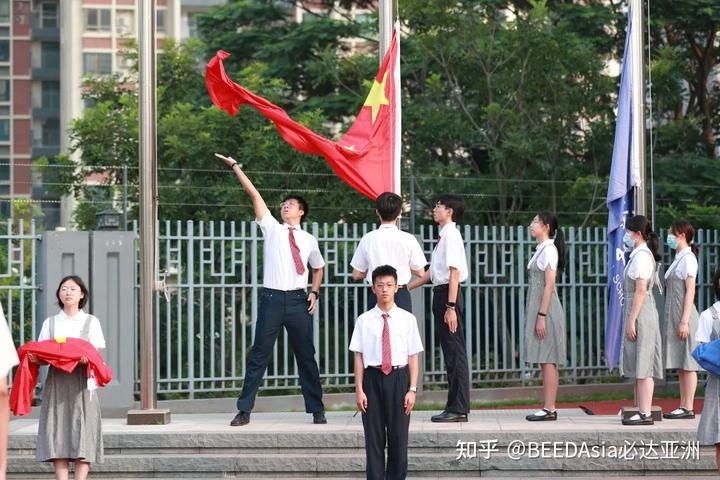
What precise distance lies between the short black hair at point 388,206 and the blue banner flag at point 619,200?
186 centimetres

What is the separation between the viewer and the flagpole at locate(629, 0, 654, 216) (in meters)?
10.6

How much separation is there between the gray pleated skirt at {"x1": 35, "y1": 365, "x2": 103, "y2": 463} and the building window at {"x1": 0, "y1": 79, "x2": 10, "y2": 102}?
49554 mm

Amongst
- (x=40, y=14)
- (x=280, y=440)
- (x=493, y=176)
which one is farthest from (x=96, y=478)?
(x=40, y=14)

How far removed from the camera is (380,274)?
7.91 m

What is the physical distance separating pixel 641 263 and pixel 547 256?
751 mm

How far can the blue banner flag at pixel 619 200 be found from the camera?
10664 mm

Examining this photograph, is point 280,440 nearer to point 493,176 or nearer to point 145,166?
point 145,166

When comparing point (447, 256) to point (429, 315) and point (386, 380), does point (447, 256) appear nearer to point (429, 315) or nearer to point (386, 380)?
point (386, 380)

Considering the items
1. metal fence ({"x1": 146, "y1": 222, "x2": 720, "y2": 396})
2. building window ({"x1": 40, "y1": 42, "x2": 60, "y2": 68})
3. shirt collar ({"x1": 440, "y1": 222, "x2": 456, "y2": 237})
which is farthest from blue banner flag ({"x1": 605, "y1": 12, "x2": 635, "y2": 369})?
building window ({"x1": 40, "y1": 42, "x2": 60, "y2": 68})

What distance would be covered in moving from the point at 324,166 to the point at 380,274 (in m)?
9.86

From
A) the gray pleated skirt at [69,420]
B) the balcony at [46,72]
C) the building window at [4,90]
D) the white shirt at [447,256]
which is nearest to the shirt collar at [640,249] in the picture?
the white shirt at [447,256]

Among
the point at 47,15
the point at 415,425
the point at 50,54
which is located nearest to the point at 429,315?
the point at 415,425

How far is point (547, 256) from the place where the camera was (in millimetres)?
10391

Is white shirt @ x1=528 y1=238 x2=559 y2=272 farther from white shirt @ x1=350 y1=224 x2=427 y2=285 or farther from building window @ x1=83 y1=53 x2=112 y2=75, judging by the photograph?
building window @ x1=83 y1=53 x2=112 y2=75
